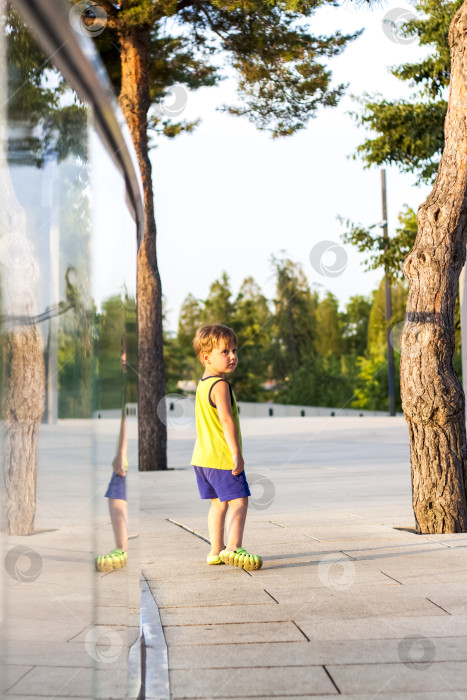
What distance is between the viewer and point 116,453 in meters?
1.93

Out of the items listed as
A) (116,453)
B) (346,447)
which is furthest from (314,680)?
(346,447)

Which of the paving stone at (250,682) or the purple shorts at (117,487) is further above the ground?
the purple shorts at (117,487)

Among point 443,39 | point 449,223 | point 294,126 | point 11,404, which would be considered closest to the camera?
point 11,404

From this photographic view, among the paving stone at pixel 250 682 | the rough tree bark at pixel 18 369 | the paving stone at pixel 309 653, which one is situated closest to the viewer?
the rough tree bark at pixel 18 369

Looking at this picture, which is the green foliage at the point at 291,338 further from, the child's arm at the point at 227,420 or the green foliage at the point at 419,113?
the child's arm at the point at 227,420

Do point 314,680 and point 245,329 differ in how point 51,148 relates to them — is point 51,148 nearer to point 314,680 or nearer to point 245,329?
point 314,680

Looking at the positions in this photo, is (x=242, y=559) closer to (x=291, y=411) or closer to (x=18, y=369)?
(x=18, y=369)

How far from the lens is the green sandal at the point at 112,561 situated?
163 cm

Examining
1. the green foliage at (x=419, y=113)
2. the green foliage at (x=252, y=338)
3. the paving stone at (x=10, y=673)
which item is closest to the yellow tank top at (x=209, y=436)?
the paving stone at (x=10, y=673)

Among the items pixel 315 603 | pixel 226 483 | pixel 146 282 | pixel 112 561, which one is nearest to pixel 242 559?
pixel 226 483

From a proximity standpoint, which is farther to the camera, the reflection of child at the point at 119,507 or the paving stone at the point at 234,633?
the paving stone at the point at 234,633

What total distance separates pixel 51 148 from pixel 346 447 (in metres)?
13.9

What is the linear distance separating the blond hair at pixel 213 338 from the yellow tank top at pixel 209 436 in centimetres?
18

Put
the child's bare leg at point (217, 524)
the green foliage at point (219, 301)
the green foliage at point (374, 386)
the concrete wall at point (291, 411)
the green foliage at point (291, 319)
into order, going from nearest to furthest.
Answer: the child's bare leg at point (217, 524)
the concrete wall at point (291, 411)
the green foliage at point (374, 386)
the green foliage at point (291, 319)
the green foliage at point (219, 301)
